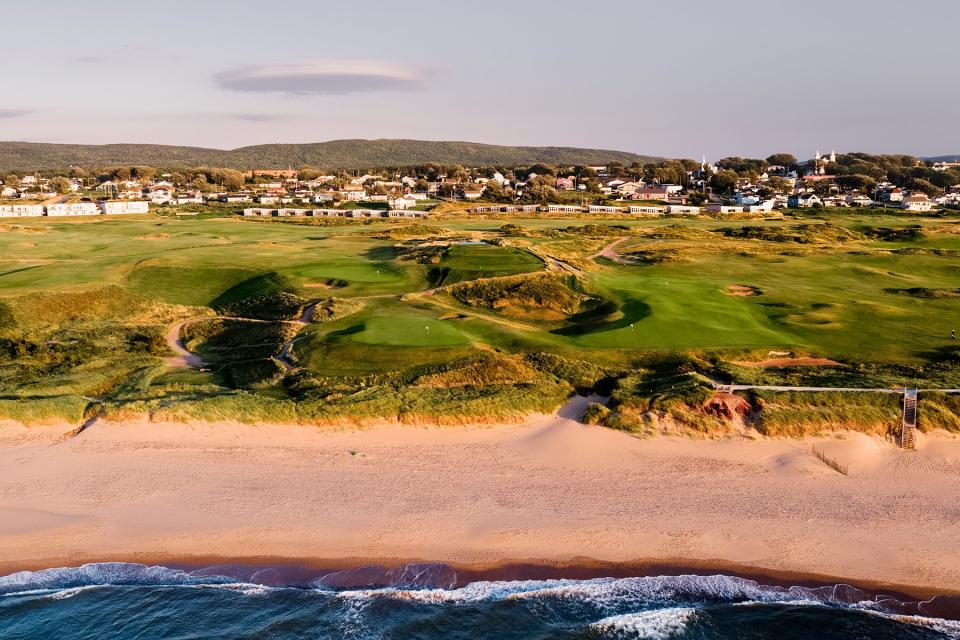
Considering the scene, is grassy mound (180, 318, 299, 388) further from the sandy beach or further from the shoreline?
the shoreline

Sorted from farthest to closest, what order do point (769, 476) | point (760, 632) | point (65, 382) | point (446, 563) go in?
point (65, 382), point (769, 476), point (446, 563), point (760, 632)

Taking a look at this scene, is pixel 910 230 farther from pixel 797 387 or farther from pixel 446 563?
pixel 446 563

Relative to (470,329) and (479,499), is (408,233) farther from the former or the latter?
(479,499)

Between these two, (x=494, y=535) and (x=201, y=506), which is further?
(x=201, y=506)

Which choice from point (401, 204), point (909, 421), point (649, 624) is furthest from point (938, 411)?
point (401, 204)

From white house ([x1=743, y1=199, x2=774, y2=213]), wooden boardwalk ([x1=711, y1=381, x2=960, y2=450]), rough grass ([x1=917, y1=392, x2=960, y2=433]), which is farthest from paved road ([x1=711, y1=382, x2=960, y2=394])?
white house ([x1=743, y1=199, x2=774, y2=213])

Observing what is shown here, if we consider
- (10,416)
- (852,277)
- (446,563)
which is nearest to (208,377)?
(10,416)
